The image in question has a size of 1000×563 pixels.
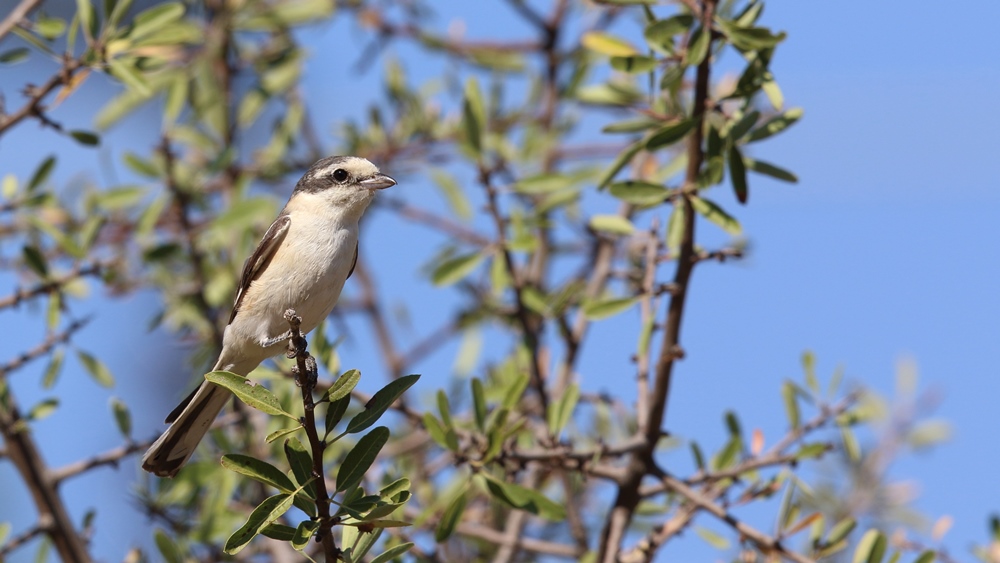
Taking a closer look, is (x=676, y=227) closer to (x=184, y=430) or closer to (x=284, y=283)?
(x=284, y=283)

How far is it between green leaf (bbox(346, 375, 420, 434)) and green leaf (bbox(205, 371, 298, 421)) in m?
0.19

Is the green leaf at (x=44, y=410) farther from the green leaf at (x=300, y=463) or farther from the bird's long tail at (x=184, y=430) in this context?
the green leaf at (x=300, y=463)

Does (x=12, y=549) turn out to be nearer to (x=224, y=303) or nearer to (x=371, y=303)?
(x=224, y=303)

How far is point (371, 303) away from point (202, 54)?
1757 millimetres

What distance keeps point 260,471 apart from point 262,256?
1632 millimetres

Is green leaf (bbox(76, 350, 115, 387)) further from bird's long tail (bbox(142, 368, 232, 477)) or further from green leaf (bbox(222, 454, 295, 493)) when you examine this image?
Answer: green leaf (bbox(222, 454, 295, 493))

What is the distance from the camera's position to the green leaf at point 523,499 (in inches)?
139

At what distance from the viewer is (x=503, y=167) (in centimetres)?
514

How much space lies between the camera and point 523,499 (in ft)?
11.6

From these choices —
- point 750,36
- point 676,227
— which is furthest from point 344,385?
point 750,36

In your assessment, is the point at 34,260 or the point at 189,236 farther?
the point at 189,236

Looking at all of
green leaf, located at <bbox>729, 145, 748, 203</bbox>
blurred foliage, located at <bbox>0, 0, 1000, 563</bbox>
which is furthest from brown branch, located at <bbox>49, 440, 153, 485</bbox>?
green leaf, located at <bbox>729, 145, 748, 203</bbox>

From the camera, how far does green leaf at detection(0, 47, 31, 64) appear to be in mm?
4375

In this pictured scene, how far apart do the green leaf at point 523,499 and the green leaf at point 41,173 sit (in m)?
2.53
